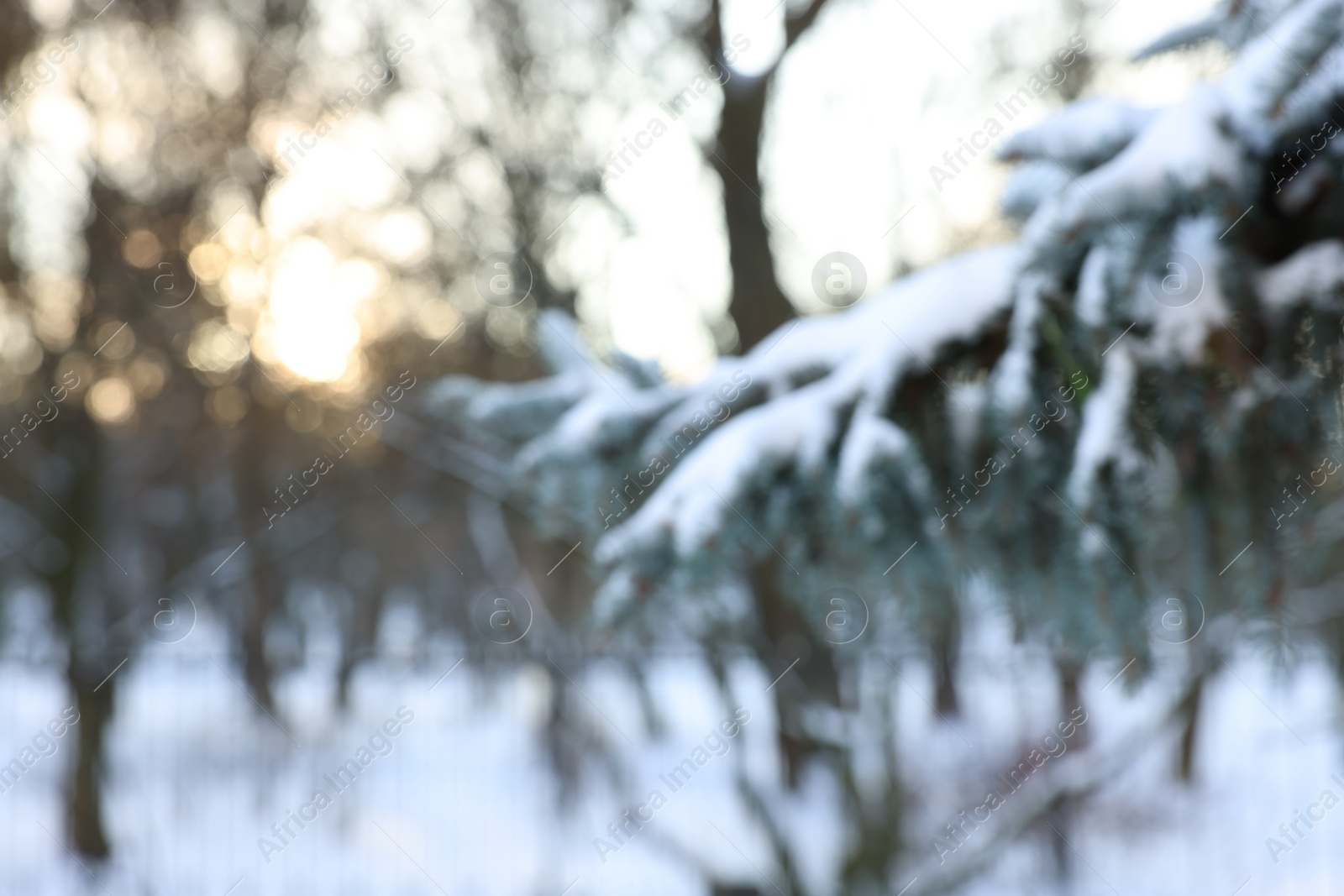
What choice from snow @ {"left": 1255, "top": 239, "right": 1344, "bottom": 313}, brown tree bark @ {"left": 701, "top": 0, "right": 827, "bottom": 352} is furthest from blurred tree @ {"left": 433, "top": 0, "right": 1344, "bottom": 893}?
brown tree bark @ {"left": 701, "top": 0, "right": 827, "bottom": 352}

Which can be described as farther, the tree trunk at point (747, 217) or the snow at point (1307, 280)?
the tree trunk at point (747, 217)

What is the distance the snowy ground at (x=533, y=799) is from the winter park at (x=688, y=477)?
2.3 inches

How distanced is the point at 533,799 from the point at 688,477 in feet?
22.4

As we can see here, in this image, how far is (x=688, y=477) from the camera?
1.69 m

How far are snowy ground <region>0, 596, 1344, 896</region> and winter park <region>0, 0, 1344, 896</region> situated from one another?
6cm

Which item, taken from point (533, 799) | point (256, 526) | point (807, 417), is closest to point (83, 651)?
point (533, 799)

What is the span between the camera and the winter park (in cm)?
149

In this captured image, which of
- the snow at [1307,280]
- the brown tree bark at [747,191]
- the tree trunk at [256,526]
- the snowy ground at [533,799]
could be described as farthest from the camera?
the tree trunk at [256,526]

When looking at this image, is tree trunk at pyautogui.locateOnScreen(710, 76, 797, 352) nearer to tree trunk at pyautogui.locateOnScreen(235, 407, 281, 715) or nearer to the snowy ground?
the snowy ground

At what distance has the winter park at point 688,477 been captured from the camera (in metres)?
1.49

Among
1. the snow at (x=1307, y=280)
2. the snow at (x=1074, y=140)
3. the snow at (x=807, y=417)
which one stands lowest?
the snow at (x=807, y=417)

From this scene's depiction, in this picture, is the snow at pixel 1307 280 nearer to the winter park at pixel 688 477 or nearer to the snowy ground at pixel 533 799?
the winter park at pixel 688 477

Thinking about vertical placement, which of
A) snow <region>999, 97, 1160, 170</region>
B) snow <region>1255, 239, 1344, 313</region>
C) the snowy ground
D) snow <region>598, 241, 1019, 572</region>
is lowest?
the snowy ground

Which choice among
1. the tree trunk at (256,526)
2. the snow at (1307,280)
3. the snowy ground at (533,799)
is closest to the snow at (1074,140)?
the snow at (1307,280)
